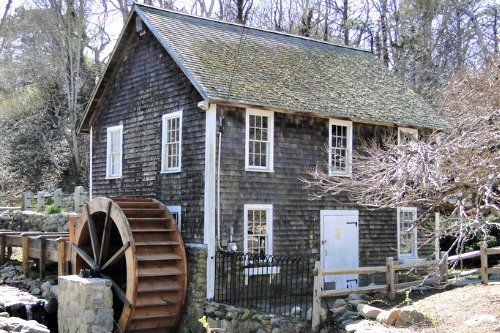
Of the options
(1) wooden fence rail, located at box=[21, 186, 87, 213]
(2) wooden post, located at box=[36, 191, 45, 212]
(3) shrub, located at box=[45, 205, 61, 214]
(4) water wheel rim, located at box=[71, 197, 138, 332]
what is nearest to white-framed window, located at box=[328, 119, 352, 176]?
(4) water wheel rim, located at box=[71, 197, 138, 332]

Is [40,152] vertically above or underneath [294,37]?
underneath

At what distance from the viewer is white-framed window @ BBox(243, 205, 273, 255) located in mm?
13670

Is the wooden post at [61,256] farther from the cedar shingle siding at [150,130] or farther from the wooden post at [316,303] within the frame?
the wooden post at [316,303]

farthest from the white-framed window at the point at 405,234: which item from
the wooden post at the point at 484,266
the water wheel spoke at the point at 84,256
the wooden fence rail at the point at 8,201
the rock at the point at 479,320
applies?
the wooden fence rail at the point at 8,201

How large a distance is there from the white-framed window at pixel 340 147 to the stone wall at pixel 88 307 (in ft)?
20.1

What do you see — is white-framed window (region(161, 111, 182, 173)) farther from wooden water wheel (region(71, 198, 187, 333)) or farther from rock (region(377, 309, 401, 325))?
rock (region(377, 309, 401, 325))

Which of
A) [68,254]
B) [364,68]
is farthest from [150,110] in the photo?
[364,68]

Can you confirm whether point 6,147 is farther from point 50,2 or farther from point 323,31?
point 323,31

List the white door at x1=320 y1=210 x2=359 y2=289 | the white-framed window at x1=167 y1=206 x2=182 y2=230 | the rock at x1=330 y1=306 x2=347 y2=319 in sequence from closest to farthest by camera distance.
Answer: the rock at x1=330 y1=306 x2=347 y2=319
the white-framed window at x1=167 y1=206 x2=182 y2=230
the white door at x1=320 y1=210 x2=359 y2=289

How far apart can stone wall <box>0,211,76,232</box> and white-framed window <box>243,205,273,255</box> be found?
918 cm

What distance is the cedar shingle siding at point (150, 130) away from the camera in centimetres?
1375

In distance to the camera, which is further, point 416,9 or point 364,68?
point 416,9

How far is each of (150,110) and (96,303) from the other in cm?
508

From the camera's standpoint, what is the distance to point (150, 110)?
15453 mm
